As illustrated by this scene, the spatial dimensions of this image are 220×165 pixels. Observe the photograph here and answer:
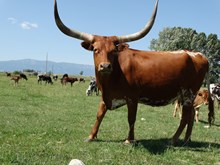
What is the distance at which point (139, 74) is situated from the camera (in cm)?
948

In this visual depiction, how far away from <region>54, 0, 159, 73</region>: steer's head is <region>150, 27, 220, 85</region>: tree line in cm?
6936

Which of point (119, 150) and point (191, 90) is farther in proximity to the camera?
point (191, 90)

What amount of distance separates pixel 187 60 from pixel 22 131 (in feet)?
16.8

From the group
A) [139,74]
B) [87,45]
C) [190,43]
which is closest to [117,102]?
[139,74]

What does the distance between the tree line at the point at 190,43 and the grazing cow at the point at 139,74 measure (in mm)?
68384

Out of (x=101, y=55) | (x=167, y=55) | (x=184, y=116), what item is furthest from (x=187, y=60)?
(x=101, y=55)

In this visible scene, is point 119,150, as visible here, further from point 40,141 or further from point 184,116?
point 184,116

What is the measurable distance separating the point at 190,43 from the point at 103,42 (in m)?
78.0

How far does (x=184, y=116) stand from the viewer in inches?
407

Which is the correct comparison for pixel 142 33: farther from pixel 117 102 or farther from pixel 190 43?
pixel 190 43

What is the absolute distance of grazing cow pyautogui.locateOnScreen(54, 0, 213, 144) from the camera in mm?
8977

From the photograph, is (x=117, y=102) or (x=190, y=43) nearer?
(x=117, y=102)

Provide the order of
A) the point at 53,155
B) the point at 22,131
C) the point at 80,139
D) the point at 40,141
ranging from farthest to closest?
the point at 22,131 < the point at 80,139 < the point at 40,141 < the point at 53,155

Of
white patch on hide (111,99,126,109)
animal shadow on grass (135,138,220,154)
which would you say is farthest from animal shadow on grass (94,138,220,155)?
white patch on hide (111,99,126,109)
